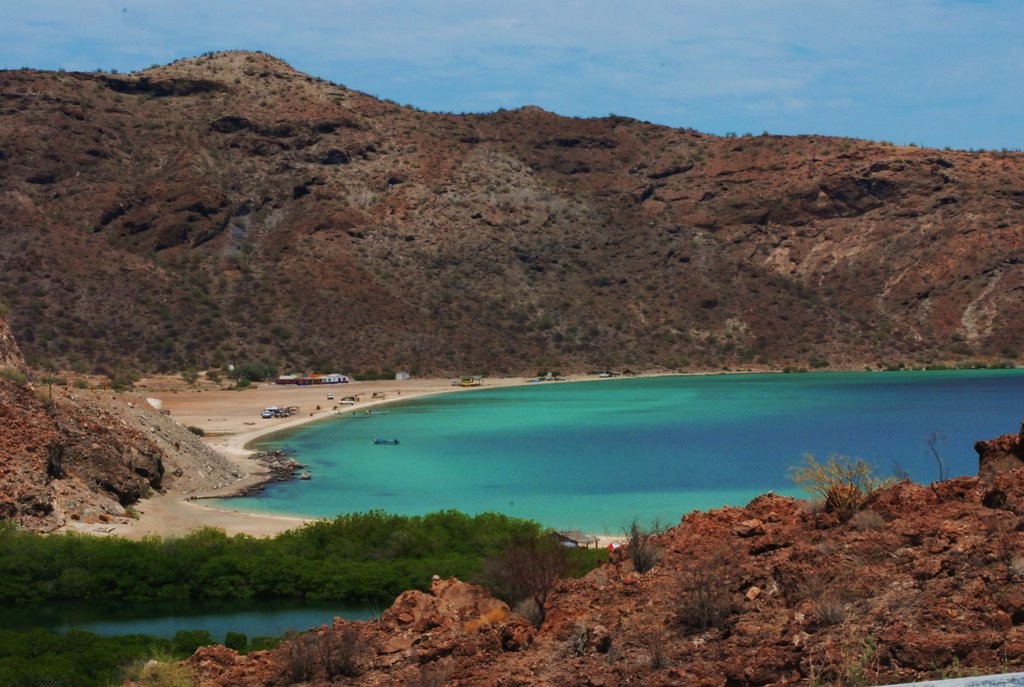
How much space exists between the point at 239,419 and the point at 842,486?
61.1 m

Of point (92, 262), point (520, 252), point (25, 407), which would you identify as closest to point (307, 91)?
point (520, 252)

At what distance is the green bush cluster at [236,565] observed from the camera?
21.5 meters

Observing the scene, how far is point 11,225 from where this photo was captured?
101 metres

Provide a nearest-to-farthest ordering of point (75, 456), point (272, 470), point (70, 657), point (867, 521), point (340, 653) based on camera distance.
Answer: point (867, 521) < point (340, 653) < point (70, 657) < point (75, 456) < point (272, 470)

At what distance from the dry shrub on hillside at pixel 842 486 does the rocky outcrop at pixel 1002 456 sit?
1099 mm

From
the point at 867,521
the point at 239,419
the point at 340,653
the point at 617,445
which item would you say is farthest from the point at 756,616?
the point at 239,419

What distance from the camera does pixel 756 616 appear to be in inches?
378

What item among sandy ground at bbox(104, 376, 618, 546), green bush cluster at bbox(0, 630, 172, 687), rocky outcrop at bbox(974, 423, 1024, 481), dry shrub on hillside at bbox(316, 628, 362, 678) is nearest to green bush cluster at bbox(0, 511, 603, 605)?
sandy ground at bbox(104, 376, 618, 546)

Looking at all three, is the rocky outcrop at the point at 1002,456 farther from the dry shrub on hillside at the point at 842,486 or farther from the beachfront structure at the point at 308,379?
the beachfront structure at the point at 308,379

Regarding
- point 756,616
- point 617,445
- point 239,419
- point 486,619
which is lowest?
point 617,445

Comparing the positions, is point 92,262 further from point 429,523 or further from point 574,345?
point 429,523

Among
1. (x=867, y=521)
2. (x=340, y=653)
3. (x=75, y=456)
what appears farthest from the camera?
(x=75, y=456)

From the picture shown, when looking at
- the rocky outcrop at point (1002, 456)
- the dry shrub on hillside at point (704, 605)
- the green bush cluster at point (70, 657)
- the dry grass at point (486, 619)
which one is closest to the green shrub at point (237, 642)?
the green bush cluster at point (70, 657)

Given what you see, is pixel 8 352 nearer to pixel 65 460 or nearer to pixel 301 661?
pixel 65 460
